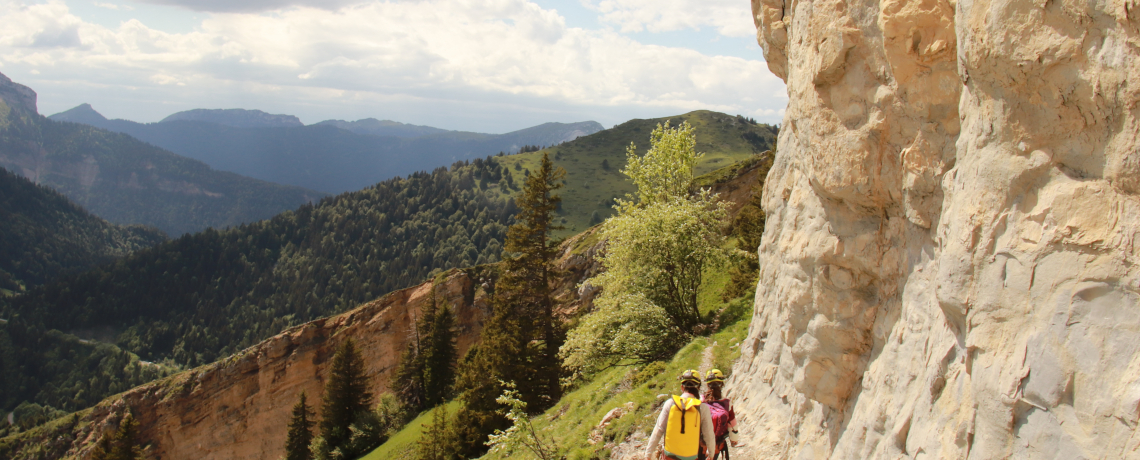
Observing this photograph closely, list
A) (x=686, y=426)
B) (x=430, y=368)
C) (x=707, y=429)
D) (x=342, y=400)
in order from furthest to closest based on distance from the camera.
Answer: (x=430, y=368), (x=342, y=400), (x=707, y=429), (x=686, y=426)

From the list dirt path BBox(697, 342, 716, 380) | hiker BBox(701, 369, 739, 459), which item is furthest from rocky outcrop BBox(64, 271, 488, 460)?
hiker BBox(701, 369, 739, 459)

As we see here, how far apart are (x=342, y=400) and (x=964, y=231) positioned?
58620 millimetres

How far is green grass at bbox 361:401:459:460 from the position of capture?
42559mm

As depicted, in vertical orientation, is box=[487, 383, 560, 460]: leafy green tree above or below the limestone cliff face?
below

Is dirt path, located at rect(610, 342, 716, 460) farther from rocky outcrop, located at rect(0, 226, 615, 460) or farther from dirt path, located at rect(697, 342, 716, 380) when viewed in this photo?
rocky outcrop, located at rect(0, 226, 615, 460)

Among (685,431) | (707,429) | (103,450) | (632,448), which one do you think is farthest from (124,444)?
(707,429)

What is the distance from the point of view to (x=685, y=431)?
802 cm

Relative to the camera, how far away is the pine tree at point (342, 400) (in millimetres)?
54062

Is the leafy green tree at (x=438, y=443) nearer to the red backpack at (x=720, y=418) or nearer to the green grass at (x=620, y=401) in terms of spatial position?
the green grass at (x=620, y=401)

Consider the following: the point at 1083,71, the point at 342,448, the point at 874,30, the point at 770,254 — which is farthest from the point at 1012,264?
the point at 342,448

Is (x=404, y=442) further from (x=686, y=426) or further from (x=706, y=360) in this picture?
(x=686, y=426)

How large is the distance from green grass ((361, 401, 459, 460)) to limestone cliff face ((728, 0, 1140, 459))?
37078 millimetres

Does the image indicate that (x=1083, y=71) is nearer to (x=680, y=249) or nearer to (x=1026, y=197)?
(x=1026, y=197)

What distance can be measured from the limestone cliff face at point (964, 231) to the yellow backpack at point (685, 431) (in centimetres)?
255
